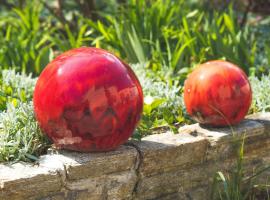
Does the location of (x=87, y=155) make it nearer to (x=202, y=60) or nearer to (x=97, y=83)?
(x=97, y=83)

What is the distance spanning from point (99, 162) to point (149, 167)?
316 mm

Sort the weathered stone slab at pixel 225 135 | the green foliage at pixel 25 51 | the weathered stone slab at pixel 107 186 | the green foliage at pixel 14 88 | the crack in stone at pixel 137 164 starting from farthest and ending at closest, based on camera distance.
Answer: the green foliage at pixel 25 51 → the green foliage at pixel 14 88 → the weathered stone slab at pixel 225 135 → the crack in stone at pixel 137 164 → the weathered stone slab at pixel 107 186

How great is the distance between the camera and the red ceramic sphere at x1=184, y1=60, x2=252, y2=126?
10.6 ft

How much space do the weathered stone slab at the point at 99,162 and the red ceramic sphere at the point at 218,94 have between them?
546mm

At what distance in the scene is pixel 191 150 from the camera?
3121 mm

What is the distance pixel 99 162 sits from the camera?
277 centimetres

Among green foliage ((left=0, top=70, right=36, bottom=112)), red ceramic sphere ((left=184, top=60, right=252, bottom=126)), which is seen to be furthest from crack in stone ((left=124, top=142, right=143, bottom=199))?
green foliage ((left=0, top=70, right=36, bottom=112))

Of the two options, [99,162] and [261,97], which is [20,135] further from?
[261,97]

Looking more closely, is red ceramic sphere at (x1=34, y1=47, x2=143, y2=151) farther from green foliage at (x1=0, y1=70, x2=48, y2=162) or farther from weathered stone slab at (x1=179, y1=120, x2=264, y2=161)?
weathered stone slab at (x1=179, y1=120, x2=264, y2=161)

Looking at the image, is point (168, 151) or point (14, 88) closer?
point (168, 151)

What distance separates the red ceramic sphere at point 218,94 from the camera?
3.25 metres

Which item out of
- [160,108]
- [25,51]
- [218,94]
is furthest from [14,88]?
[218,94]

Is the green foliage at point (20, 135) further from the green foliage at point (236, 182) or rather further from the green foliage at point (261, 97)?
the green foliage at point (261, 97)

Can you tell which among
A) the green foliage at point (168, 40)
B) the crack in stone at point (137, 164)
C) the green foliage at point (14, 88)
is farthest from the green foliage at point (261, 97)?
the green foliage at point (14, 88)
